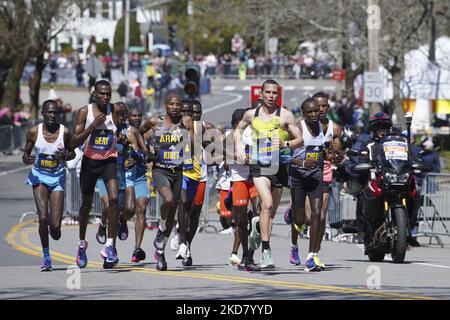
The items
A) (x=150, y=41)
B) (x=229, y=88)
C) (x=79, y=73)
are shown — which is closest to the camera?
(x=79, y=73)

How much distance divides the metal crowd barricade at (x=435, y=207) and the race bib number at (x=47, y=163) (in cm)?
748

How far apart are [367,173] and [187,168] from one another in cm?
236

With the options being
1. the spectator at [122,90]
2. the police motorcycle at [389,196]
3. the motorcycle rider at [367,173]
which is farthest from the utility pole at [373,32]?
the spectator at [122,90]

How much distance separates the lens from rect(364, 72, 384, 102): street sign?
3278 cm

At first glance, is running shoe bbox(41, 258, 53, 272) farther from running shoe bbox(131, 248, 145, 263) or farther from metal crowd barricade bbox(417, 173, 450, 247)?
metal crowd barricade bbox(417, 173, 450, 247)

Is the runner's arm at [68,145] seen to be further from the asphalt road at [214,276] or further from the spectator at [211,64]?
the spectator at [211,64]

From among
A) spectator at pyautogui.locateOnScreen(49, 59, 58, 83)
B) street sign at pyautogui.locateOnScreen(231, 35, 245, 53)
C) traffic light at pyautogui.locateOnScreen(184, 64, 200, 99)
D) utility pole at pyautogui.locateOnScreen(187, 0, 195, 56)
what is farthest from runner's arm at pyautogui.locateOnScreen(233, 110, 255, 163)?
utility pole at pyautogui.locateOnScreen(187, 0, 195, 56)

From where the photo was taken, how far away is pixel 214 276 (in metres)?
14.6

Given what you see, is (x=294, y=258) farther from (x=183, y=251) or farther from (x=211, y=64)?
(x=211, y=64)

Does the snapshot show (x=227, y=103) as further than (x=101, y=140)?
Yes

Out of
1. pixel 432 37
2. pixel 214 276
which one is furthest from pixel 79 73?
pixel 214 276

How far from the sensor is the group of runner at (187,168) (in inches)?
585

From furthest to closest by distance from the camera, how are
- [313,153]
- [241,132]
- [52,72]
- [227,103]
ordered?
[52,72], [227,103], [313,153], [241,132]
